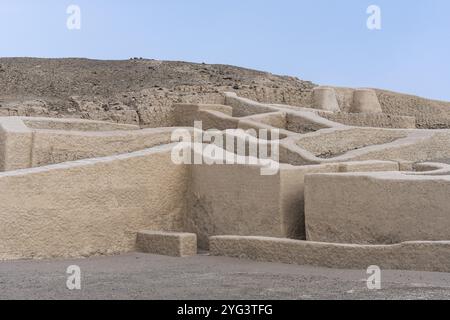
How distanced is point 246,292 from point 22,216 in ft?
10.3

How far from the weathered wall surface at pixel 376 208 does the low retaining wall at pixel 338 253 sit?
1.75 feet

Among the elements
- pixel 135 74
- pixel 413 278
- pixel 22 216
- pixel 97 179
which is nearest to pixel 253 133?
pixel 97 179

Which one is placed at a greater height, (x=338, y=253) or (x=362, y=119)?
(x=362, y=119)

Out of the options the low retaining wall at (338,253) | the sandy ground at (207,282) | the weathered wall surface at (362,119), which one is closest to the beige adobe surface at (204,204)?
the low retaining wall at (338,253)

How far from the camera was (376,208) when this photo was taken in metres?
7.76

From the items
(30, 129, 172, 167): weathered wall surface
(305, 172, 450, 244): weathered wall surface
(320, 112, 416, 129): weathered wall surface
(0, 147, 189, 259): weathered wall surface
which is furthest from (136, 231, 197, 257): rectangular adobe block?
(320, 112, 416, 129): weathered wall surface

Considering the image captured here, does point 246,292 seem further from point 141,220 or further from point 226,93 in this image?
point 226,93

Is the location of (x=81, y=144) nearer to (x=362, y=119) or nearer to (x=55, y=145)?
(x=55, y=145)

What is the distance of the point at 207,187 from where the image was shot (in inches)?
362

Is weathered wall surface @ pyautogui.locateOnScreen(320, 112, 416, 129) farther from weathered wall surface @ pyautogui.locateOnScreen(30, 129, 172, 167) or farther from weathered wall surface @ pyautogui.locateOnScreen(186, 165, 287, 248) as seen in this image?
weathered wall surface @ pyautogui.locateOnScreen(186, 165, 287, 248)

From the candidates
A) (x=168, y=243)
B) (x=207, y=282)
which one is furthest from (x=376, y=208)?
(x=168, y=243)

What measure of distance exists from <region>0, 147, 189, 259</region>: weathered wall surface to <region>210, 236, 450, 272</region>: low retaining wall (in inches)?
43.7

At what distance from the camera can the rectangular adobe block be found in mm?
8490

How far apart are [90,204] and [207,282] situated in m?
2.60
